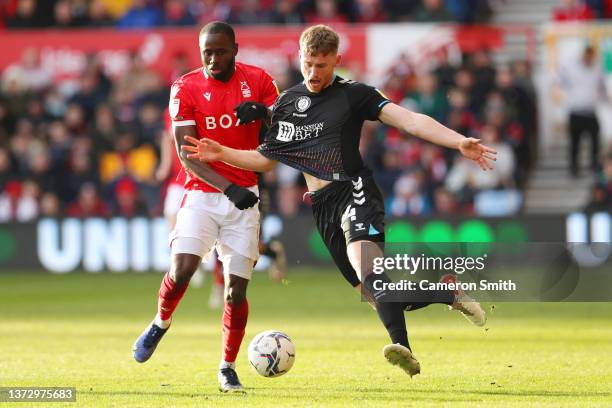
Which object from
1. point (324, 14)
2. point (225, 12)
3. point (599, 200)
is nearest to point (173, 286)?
point (599, 200)

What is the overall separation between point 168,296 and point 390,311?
158 cm

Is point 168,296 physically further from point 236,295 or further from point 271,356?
point 271,356

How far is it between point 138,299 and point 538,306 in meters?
5.01

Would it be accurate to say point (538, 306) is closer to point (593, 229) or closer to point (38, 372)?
point (593, 229)

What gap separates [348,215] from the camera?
28.5 ft

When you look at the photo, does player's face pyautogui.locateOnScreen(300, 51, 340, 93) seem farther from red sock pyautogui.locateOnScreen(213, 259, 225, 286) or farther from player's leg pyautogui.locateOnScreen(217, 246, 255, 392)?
red sock pyautogui.locateOnScreen(213, 259, 225, 286)

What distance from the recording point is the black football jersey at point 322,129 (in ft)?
28.7

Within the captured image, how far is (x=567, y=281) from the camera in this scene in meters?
A: 10.5

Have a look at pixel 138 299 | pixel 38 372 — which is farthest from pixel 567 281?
pixel 138 299

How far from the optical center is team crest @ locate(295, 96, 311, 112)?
8.83 meters

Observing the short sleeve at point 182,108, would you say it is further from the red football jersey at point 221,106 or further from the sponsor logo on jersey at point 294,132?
the sponsor logo on jersey at point 294,132

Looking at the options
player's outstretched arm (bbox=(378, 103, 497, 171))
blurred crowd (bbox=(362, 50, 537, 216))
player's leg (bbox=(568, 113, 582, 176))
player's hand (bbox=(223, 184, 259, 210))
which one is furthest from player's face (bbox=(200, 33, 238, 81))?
player's leg (bbox=(568, 113, 582, 176))

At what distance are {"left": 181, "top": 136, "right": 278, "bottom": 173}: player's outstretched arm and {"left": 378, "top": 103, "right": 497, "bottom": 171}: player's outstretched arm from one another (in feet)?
2.79

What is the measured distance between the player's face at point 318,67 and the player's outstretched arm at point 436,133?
0.44 m
